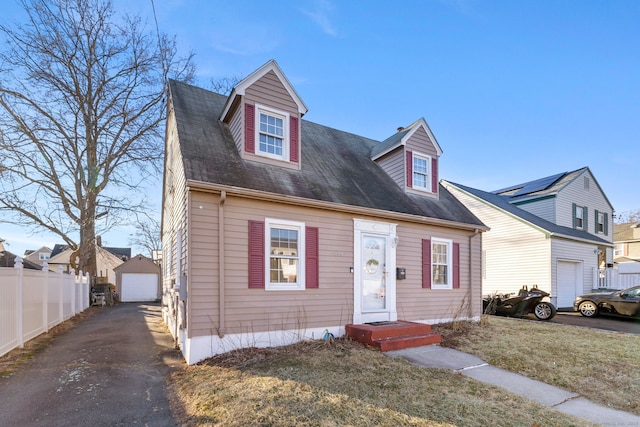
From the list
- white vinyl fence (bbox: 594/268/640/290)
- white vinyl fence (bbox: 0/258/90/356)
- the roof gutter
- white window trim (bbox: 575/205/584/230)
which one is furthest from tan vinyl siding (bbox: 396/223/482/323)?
white window trim (bbox: 575/205/584/230)

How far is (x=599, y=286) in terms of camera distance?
16.6m

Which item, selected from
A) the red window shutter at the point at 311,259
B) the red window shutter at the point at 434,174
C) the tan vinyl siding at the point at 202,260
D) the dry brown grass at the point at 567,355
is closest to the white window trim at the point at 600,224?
→ the dry brown grass at the point at 567,355

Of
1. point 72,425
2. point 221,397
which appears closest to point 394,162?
point 221,397

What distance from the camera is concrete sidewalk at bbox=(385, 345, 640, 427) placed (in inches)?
161

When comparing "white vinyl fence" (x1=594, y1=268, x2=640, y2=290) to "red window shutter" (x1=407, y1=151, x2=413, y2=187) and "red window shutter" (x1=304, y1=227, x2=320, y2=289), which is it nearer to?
"red window shutter" (x1=407, y1=151, x2=413, y2=187)

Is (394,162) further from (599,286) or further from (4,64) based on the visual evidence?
(4,64)

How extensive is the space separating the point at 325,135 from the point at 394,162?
2.42 metres

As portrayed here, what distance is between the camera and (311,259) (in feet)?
23.3

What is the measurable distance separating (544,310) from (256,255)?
1102 centimetres

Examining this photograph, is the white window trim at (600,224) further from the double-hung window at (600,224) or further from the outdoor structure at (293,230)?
the outdoor structure at (293,230)

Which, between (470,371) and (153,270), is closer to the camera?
(470,371)

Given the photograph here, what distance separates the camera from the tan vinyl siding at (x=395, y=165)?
399 inches

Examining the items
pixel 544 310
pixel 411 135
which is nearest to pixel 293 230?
pixel 411 135

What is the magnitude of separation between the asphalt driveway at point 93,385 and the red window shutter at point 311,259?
2.84 meters
